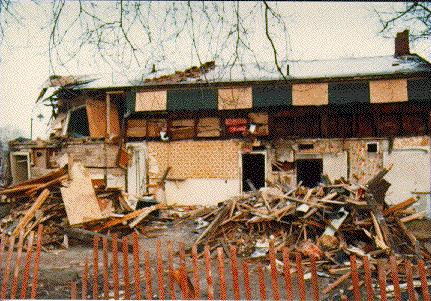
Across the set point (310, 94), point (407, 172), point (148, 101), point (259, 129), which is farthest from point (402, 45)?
point (148, 101)

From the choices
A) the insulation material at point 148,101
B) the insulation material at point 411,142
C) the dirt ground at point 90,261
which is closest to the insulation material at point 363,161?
the insulation material at point 411,142

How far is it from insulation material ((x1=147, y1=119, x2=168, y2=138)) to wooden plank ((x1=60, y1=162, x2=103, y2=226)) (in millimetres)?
6084

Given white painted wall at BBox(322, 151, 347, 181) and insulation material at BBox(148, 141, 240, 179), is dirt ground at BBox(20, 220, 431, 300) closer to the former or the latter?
insulation material at BBox(148, 141, 240, 179)

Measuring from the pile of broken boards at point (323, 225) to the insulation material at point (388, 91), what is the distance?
6.58m

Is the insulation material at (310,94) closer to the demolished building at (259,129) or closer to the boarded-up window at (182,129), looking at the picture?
the demolished building at (259,129)

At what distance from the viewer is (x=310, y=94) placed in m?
16.0

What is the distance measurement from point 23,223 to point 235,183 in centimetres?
921

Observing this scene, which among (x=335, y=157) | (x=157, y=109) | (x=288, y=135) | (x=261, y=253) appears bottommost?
(x=261, y=253)

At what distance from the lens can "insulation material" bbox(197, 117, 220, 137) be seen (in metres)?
16.7

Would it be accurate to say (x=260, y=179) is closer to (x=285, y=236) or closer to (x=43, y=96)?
(x=285, y=236)

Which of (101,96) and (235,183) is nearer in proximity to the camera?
(235,183)

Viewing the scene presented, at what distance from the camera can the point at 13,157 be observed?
20188 mm

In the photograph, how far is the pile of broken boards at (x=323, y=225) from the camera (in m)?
8.18

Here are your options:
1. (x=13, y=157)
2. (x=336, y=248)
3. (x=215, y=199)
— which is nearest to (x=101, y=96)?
(x=13, y=157)
